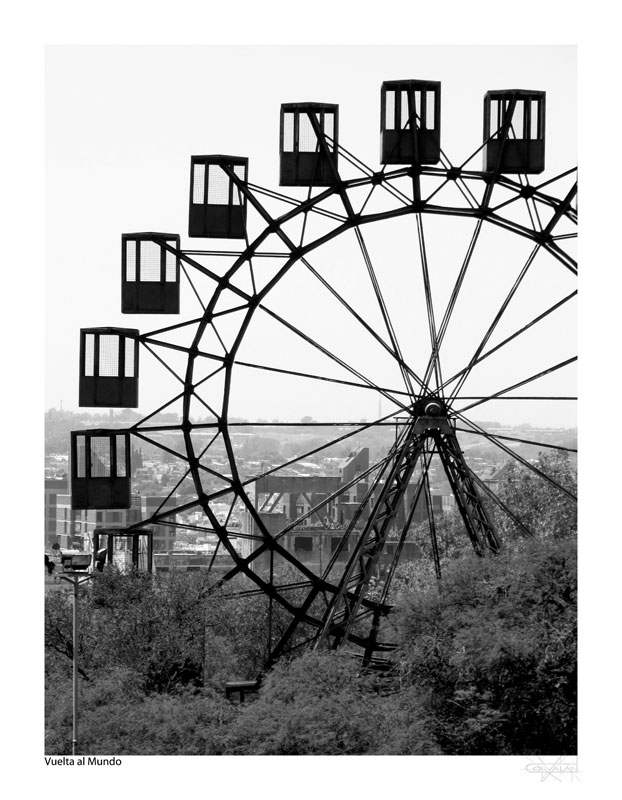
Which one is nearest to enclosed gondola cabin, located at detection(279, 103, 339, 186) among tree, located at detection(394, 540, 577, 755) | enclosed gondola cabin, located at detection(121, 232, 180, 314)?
enclosed gondola cabin, located at detection(121, 232, 180, 314)

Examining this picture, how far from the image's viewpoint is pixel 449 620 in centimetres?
2389

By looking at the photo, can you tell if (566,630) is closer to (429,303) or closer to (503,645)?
(503,645)

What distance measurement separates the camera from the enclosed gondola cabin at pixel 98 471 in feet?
87.1

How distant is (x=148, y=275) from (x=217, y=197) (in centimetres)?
247

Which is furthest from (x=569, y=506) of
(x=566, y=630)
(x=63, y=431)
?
(x=63, y=431)

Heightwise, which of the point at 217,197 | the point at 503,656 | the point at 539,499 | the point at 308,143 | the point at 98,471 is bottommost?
the point at 503,656

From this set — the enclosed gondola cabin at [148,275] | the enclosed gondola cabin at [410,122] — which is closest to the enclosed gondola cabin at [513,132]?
the enclosed gondola cabin at [410,122]

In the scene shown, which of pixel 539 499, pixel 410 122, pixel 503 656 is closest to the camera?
pixel 503 656

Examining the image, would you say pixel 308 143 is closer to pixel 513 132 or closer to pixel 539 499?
pixel 513 132

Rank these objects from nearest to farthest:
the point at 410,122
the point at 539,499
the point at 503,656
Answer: the point at 503,656
the point at 410,122
the point at 539,499

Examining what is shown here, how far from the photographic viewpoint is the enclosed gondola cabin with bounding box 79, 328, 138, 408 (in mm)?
26375

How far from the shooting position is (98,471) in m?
26.7

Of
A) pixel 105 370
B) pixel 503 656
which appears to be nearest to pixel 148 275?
pixel 105 370

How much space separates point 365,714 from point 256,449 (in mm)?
110345
